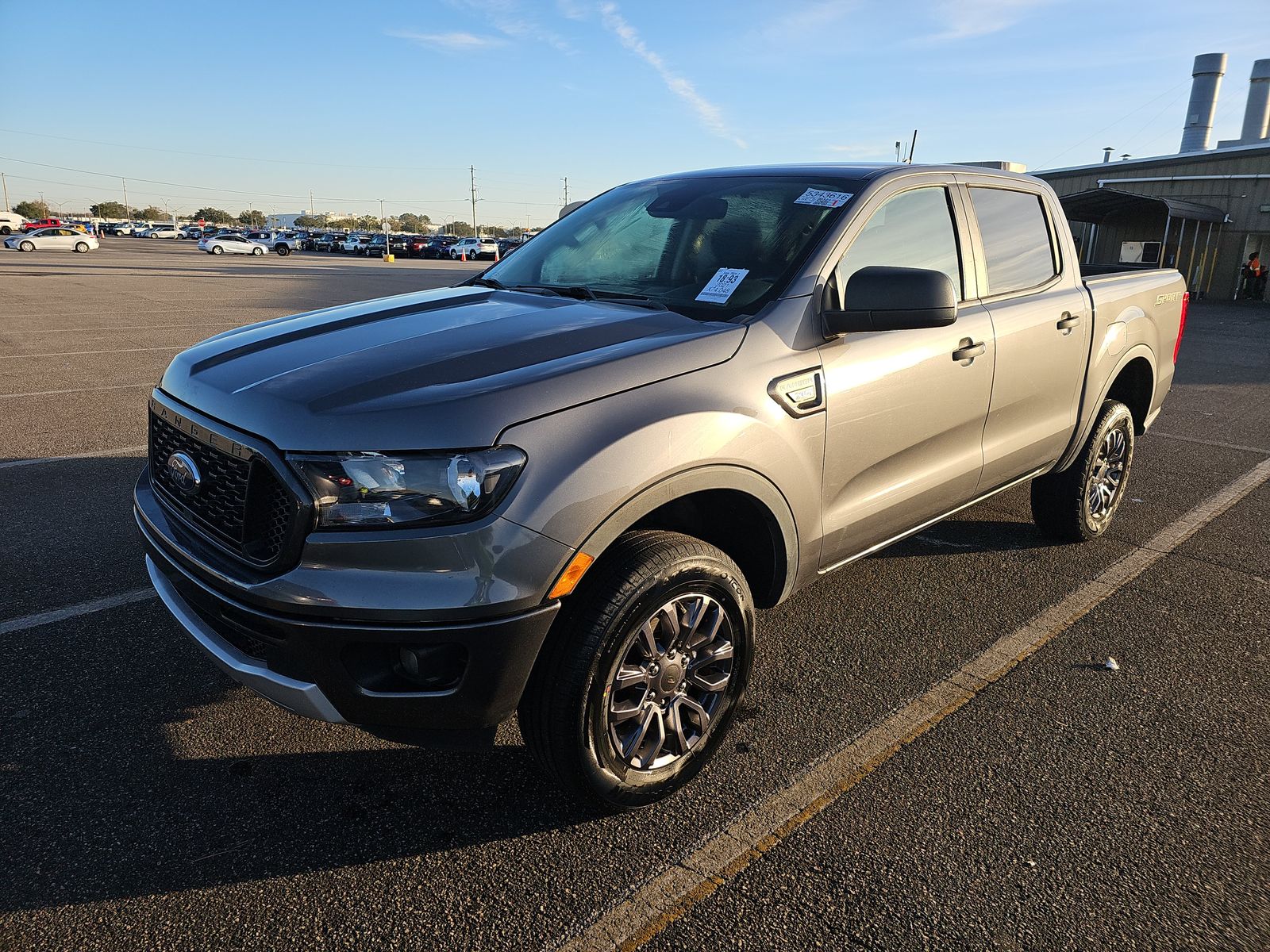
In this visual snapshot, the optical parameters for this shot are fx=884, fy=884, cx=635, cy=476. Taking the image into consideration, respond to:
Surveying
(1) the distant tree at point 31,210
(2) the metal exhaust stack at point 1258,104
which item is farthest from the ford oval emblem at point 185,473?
(1) the distant tree at point 31,210

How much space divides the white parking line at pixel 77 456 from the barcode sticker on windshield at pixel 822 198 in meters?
5.17

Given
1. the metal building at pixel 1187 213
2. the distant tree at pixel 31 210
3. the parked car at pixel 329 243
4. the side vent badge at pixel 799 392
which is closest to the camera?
the side vent badge at pixel 799 392

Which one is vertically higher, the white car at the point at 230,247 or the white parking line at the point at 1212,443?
the white car at the point at 230,247

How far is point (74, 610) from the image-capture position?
3746mm

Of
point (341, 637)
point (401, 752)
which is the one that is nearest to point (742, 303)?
point (341, 637)

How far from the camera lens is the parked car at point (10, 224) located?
6078 centimetres

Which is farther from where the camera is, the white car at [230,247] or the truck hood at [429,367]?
the white car at [230,247]

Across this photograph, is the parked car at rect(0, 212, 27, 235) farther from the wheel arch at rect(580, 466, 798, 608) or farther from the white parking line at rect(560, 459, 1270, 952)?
the white parking line at rect(560, 459, 1270, 952)

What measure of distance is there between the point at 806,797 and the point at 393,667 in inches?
51.3

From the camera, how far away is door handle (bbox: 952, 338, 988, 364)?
3.43 m

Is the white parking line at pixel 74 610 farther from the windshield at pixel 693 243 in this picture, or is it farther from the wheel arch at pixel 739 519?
the wheel arch at pixel 739 519

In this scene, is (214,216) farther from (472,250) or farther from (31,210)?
(472,250)

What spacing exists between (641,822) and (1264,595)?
3416 mm

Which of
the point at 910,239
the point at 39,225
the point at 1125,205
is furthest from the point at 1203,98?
the point at 39,225
